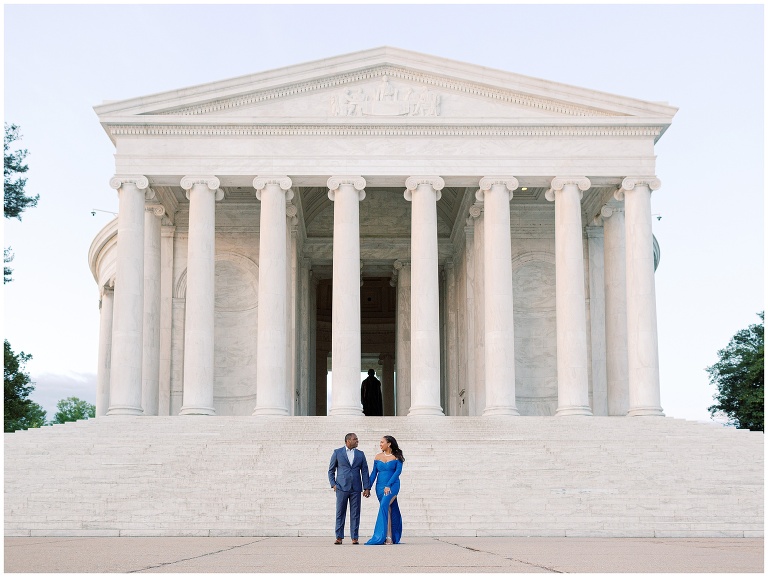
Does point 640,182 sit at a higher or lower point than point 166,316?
higher

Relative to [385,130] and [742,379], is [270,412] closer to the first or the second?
[385,130]

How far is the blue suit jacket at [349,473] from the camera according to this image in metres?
30.6

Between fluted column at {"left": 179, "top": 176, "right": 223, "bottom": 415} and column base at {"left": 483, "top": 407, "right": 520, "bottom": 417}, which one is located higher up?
fluted column at {"left": 179, "top": 176, "right": 223, "bottom": 415}

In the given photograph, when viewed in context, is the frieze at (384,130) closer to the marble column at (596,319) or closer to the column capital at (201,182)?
the column capital at (201,182)

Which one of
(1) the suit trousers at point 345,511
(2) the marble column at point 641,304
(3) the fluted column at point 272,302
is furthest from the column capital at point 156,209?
(1) the suit trousers at point 345,511

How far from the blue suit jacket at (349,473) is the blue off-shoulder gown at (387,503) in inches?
17.2

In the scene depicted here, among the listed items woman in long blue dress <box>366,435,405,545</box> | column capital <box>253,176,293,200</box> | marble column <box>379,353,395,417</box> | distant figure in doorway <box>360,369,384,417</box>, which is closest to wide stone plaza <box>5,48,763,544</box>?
column capital <box>253,176,293,200</box>

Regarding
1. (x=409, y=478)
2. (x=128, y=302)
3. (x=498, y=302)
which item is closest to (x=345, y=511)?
(x=409, y=478)

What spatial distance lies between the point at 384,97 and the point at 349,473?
34.8 metres

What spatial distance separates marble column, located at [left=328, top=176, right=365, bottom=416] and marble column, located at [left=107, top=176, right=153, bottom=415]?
34.9ft

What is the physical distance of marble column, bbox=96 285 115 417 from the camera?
75.2 meters

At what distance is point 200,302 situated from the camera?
58.7 metres

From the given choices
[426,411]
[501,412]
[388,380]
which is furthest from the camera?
[388,380]

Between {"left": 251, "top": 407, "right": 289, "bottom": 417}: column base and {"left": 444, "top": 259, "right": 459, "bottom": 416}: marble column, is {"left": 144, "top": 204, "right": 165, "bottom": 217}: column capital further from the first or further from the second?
{"left": 444, "top": 259, "right": 459, "bottom": 416}: marble column
